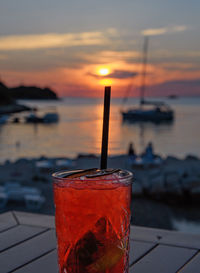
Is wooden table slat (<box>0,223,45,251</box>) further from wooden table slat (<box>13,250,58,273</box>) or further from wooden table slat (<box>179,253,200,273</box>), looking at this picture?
wooden table slat (<box>179,253,200,273</box>)

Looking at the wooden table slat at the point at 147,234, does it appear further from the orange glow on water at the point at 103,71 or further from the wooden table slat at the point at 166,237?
the orange glow on water at the point at 103,71

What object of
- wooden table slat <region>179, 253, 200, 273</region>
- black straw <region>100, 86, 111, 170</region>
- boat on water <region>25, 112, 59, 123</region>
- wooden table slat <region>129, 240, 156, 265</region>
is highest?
black straw <region>100, 86, 111, 170</region>

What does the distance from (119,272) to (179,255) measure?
453 mm

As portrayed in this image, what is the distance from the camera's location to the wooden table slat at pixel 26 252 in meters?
1.18

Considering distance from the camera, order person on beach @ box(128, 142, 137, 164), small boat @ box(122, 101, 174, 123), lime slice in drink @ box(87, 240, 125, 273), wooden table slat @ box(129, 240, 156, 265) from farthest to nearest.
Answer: small boat @ box(122, 101, 174, 123) → person on beach @ box(128, 142, 137, 164) → wooden table slat @ box(129, 240, 156, 265) → lime slice in drink @ box(87, 240, 125, 273)

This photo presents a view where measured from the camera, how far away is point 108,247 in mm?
847

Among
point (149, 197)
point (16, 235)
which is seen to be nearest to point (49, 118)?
point (149, 197)

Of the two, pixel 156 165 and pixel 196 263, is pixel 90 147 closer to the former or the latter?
pixel 156 165

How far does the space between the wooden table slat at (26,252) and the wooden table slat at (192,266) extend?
46cm

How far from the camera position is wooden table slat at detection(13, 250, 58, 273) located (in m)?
1.12

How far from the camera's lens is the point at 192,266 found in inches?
45.8

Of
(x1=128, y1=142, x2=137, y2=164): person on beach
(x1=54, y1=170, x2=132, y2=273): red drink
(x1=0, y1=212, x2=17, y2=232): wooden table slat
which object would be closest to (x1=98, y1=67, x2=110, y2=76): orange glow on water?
(x1=54, y1=170, x2=132, y2=273): red drink

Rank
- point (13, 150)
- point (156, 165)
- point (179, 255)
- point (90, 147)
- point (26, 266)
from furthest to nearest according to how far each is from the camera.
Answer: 1. point (90, 147)
2. point (13, 150)
3. point (156, 165)
4. point (179, 255)
5. point (26, 266)

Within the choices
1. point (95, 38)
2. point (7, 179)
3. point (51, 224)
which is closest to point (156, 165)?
point (7, 179)
